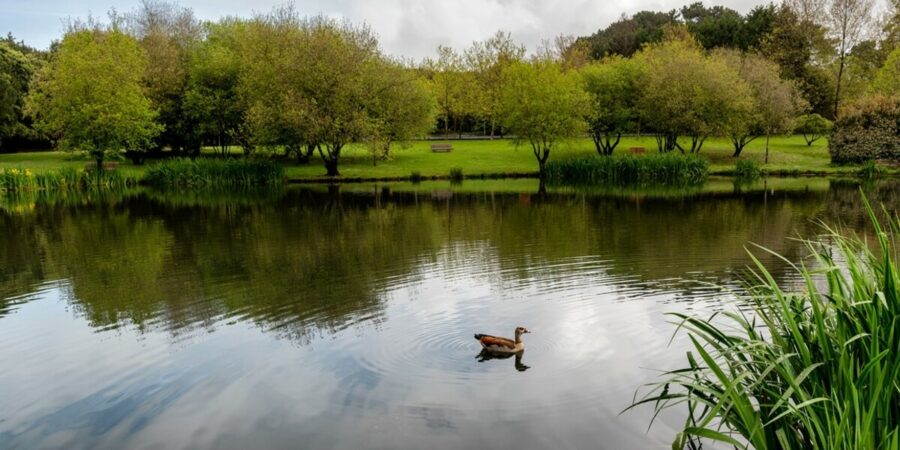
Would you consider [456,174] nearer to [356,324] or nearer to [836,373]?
[356,324]

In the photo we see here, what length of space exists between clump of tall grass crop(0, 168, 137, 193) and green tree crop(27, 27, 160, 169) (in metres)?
1.92

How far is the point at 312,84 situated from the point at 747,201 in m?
28.3

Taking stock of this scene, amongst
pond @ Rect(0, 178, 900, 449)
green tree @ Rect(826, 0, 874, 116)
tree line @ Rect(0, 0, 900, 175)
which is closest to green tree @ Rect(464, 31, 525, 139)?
tree line @ Rect(0, 0, 900, 175)

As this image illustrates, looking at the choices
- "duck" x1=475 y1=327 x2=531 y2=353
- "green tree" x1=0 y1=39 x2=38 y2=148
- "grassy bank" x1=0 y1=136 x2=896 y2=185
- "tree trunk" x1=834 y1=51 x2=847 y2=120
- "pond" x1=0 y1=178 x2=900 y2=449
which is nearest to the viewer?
"pond" x1=0 y1=178 x2=900 y2=449

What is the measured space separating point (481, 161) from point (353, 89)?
1257 centimetres

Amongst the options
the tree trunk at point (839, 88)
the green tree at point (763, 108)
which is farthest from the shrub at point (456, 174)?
the tree trunk at point (839, 88)

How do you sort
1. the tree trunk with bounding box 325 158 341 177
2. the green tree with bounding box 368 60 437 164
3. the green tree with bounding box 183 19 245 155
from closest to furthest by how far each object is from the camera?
the green tree with bounding box 368 60 437 164 → the tree trunk with bounding box 325 158 341 177 → the green tree with bounding box 183 19 245 155

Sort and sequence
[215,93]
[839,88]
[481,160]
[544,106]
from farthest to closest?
[839,88] < [481,160] < [215,93] < [544,106]

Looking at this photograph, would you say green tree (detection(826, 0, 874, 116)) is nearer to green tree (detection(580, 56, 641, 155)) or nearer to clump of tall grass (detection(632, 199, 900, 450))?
green tree (detection(580, 56, 641, 155))

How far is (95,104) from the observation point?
44.8 m

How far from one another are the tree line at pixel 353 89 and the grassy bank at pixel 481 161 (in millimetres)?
1510

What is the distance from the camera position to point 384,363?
9.63 metres

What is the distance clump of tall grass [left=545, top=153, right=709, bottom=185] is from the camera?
44.0m

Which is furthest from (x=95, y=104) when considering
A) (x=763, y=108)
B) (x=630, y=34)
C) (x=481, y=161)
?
(x=630, y=34)
